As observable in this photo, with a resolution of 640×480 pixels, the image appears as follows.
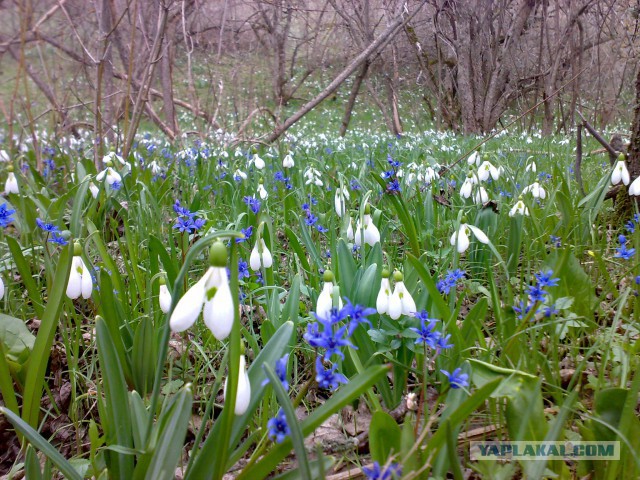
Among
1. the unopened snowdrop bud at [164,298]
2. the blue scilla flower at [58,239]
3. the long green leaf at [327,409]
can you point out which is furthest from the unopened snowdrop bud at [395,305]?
the blue scilla flower at [58,239]

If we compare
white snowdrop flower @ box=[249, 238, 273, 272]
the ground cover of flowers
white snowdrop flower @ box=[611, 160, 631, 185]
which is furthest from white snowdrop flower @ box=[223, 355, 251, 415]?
Result: white snowdrop flower @ box=[611, 160, 631, 185]

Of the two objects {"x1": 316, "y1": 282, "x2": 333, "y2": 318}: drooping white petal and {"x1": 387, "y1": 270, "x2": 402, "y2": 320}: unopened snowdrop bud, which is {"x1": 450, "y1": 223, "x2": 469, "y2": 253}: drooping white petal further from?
{"x1": 316, "y1": 282, "x2": 333, "y2": 318}: drooping white petal

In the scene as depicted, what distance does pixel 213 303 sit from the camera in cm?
89

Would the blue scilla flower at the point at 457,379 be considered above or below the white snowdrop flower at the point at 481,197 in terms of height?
below

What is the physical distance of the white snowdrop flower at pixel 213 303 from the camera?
2.91 feet

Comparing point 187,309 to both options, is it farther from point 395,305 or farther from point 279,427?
point 395,305

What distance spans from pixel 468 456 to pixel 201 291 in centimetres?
84

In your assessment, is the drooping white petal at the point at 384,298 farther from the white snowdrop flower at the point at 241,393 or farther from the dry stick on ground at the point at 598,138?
the dry stick on ground at the point at 598,138

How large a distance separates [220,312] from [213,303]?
2 centimetres

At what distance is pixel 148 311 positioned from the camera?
174 cm

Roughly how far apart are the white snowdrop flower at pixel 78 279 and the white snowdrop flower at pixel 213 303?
0.70 metres

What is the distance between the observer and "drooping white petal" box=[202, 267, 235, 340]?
0.89 m

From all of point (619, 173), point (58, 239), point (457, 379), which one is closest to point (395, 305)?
point (457, 379)

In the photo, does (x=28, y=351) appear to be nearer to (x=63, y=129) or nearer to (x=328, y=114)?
(x=63, y=129)
